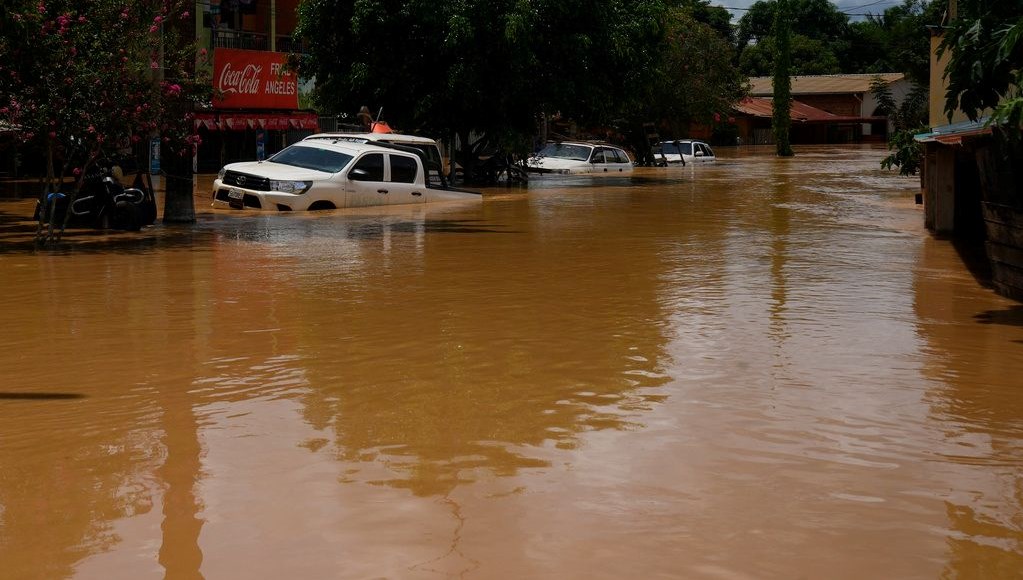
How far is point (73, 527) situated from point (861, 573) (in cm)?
304

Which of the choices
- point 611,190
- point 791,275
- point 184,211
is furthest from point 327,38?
point 791,275

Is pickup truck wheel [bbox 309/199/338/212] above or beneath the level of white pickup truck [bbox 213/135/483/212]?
beneath

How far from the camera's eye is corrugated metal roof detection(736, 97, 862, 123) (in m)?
87.7

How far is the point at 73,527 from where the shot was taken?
16.8 feet

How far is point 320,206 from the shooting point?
72.6ft

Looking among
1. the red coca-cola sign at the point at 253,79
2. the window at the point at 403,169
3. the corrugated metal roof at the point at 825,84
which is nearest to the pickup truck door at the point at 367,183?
the window at the point at 403,169

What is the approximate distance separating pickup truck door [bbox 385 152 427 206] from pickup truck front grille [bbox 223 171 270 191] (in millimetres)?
2573

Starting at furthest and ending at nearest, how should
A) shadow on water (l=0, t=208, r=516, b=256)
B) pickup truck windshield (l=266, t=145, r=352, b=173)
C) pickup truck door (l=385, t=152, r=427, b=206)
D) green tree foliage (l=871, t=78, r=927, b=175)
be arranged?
green tree foliage (l=871, t=78, r=927, b=175), pickup truck door (l=385, t=152, r=427, b=206), pickup truck windshield (l=266, t=145, r=352, b=173), shadow on water (l=0, t=208, r=516, b=256)

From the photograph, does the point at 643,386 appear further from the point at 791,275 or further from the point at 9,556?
the point at 791,275

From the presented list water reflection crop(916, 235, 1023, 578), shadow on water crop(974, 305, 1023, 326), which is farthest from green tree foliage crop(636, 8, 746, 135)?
water reflection crop(916, 235, 1023, 578)

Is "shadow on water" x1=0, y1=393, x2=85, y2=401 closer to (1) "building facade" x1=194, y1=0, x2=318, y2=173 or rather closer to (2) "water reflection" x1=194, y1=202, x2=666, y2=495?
(2) "water reflection" x1=194, y1=202, x2=666, y2=495

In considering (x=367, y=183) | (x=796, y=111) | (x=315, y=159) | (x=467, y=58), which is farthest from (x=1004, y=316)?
(x=796, y=111)

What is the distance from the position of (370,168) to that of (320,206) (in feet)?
4.07

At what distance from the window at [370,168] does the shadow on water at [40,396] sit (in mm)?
15042
